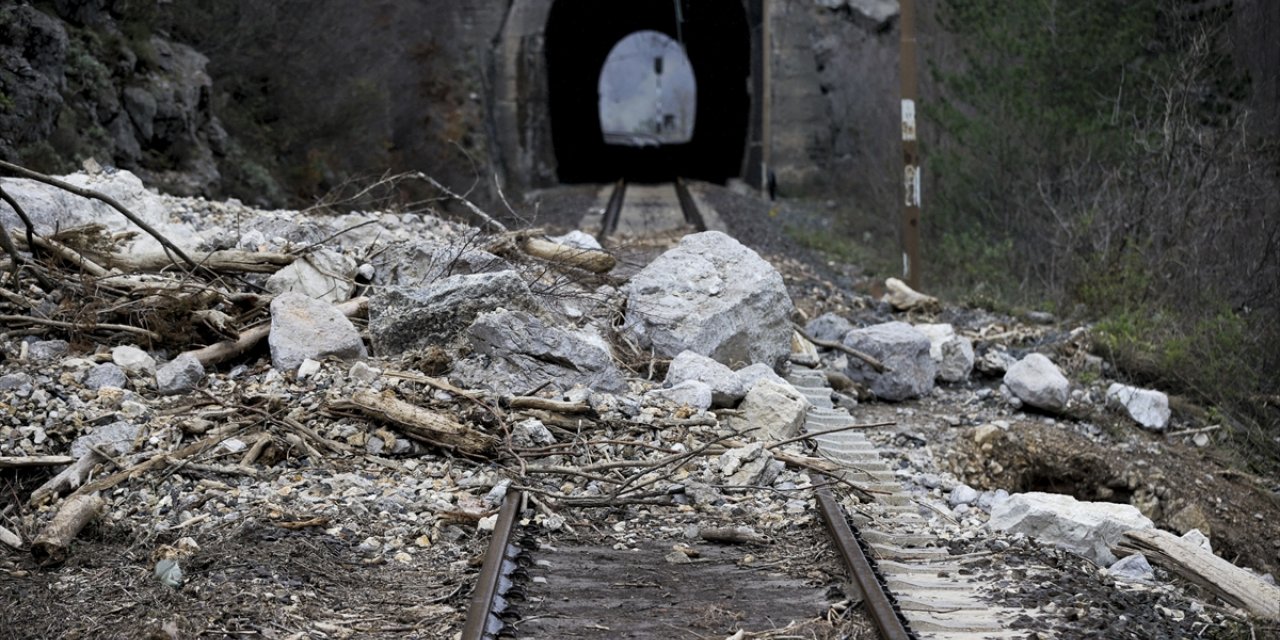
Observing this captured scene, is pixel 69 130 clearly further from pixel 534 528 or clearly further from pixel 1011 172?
pixel 1011 172

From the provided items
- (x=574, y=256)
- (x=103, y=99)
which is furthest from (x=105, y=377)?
(x=103, y=99)

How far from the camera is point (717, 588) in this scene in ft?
17.3

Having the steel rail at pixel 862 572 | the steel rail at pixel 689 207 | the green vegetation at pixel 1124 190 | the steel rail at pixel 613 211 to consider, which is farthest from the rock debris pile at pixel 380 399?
the steel rail at pixel 689 207

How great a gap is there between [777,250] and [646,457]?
35.4ft

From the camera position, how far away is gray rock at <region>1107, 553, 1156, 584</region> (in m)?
5.64

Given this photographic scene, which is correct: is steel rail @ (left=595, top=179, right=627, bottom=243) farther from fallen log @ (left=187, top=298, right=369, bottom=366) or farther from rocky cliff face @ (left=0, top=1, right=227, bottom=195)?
fallen log @ (left=187, top=298, right=369, bottom=366)

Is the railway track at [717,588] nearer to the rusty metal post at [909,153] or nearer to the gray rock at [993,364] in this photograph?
the gray rock at [993,364]

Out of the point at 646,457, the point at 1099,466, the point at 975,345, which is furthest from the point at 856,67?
the point at 646,457

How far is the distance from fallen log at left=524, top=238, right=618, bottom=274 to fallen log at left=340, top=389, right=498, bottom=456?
3124 mm

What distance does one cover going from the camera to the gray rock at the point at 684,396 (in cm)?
740

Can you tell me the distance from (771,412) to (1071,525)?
189 centimetres

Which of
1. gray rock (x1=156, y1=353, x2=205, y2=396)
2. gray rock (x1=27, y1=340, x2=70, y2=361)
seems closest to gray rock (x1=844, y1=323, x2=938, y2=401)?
gray rock (x1=156, y1=353, x2=205, y2=396)

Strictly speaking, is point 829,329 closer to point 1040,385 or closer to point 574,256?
point 1040,385

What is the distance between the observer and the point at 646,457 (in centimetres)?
678
